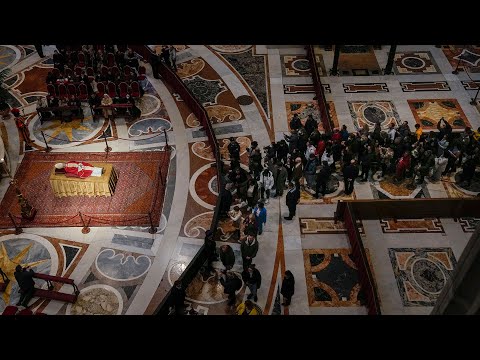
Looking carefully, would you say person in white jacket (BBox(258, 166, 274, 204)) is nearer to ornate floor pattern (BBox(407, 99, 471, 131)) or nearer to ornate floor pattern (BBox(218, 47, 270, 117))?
ornate floor pattern (BBox(218, 47, 270, 117))

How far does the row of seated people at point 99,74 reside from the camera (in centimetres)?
1473

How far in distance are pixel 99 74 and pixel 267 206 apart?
7.61 meters

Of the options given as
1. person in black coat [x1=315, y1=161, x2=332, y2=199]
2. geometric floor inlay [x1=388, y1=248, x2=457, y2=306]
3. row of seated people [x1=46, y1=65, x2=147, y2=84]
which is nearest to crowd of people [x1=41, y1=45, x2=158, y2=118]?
row of seated people [x1=46, y1=65, x2=147, y2=84]

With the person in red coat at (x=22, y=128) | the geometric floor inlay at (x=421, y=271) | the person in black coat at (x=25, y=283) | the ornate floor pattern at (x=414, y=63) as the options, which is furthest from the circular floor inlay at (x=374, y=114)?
the person in black coat at (x=25, y=283)

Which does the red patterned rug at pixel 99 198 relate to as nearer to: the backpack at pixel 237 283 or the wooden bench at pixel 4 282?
the wooden bench at pixel 4 282

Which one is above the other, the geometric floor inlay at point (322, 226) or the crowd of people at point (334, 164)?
the crowd of people at point (334, 164)

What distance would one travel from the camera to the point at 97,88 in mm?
14859

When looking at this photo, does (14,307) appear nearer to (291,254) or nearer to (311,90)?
(291,254)

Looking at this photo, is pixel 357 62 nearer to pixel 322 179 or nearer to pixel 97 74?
pixel 322 179

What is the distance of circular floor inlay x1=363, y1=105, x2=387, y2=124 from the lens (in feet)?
46.8

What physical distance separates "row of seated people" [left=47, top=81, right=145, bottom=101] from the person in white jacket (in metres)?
5.33

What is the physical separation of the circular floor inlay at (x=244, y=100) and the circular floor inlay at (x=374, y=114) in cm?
336
